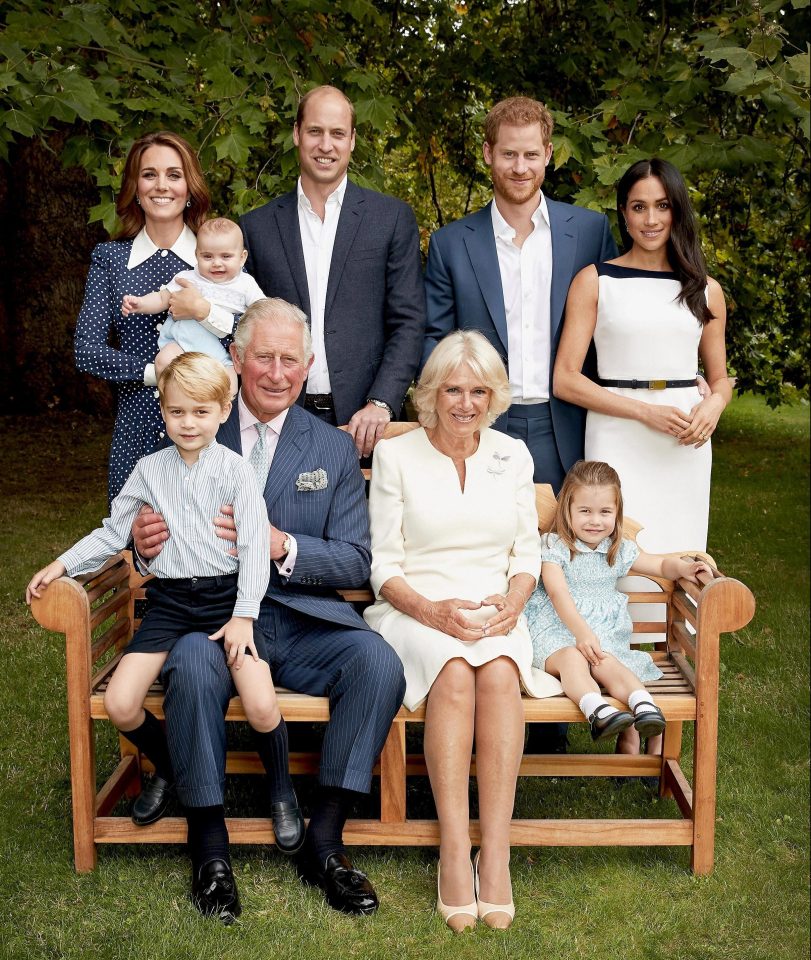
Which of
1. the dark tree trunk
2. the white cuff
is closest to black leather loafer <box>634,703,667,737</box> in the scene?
the white cuff

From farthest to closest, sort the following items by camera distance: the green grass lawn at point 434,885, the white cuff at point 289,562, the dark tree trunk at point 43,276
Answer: the dark tree trunk at point 43,276 → the white cuff at point 289,562 → the green grass lawn at point 434,885

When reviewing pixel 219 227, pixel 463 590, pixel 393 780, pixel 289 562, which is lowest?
pixel 393 780

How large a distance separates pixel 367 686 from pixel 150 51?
4.00 metres

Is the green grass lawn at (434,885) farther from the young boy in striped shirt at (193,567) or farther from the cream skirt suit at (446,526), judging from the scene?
the cream skirt suit at (446,526)

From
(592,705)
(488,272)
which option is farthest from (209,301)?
(592,705)

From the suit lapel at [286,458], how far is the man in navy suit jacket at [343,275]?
439mm

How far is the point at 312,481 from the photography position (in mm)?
3584

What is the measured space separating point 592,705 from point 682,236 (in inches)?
67.2

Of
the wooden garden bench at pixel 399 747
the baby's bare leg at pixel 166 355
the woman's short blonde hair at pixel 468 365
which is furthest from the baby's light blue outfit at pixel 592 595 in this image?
the baby's bare leg at pixel 166 355

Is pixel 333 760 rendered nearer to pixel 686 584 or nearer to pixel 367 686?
pixel 367 686

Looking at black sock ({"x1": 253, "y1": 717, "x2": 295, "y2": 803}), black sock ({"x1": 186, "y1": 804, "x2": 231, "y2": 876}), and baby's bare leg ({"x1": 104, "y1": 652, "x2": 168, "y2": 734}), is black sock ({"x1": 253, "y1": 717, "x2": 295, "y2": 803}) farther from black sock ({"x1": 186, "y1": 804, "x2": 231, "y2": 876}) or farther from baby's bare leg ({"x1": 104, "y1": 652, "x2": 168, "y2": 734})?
baby's bare leg ({"x1": 104, "y1": 652, "x2": 168, "y2": 734})

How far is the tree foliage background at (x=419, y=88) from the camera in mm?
4953

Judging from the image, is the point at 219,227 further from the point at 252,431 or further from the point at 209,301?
the point at 252,431

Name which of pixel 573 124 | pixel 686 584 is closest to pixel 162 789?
pixel 686 584
